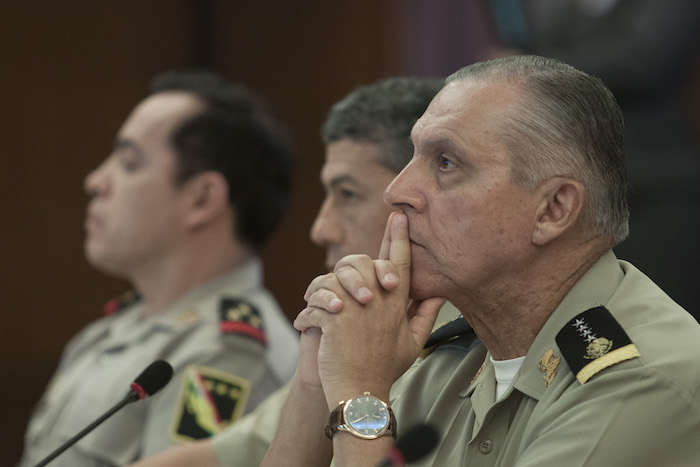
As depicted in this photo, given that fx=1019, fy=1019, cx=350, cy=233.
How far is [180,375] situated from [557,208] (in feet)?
→ 4.27

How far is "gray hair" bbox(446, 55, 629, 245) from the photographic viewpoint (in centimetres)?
137

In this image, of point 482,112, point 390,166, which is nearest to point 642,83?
point 390,166

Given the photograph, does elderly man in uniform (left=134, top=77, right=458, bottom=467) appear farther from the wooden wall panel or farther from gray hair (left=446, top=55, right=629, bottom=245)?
the wooden wall panel

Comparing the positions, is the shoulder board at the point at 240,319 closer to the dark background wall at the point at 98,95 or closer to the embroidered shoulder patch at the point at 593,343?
the embroidered shoulder patch at the point at 593,343

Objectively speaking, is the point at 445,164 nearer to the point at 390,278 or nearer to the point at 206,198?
the point at 390,278

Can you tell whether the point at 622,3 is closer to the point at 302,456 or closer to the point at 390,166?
the point at 390,166

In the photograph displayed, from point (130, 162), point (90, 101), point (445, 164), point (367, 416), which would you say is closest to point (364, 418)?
point (367, 416)

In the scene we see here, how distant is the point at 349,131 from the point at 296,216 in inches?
96.9

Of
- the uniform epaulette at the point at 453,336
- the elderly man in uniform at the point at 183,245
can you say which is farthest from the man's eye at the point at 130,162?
the uniform epaulette at the point at 453,336

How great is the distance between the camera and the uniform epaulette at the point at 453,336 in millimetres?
1620

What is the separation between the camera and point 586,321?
133cm

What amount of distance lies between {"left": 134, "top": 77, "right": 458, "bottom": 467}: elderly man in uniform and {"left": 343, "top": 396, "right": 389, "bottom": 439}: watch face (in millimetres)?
658

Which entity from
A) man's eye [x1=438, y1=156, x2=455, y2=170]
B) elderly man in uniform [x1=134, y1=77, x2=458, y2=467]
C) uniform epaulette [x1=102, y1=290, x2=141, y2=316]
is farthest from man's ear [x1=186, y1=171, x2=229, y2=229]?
man's eye [x1=438, y1=156, x2=455, y2=170]

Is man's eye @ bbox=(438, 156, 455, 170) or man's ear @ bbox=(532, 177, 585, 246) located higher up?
man's eye @ bbox=(438, 156, 455, 170)
